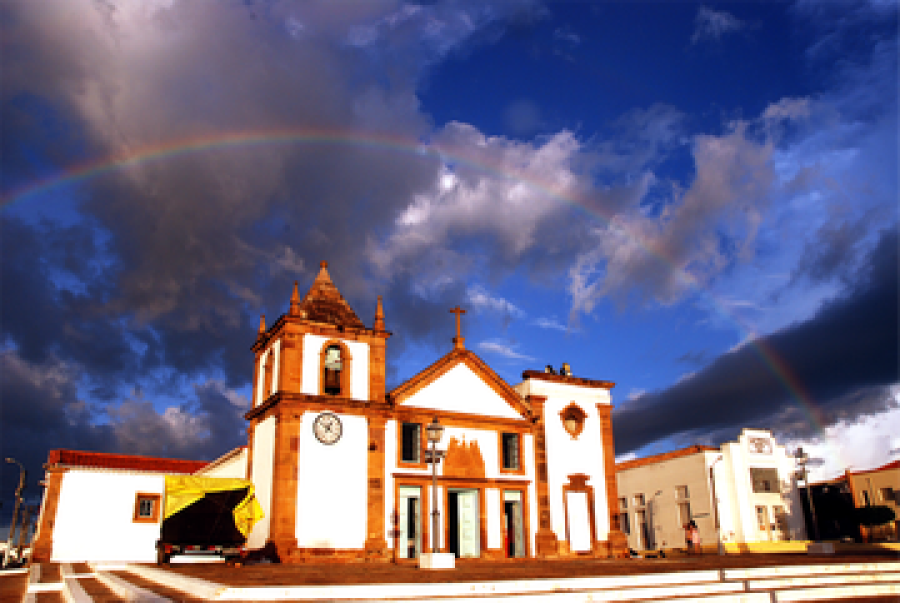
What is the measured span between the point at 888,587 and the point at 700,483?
31717 millimetres

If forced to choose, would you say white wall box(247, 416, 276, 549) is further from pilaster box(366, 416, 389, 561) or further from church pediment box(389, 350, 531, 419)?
church pediment box(389, 350, 531, 419)

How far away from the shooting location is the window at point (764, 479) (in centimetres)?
4419

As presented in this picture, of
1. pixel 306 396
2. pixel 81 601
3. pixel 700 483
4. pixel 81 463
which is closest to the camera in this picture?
pixel 81 601

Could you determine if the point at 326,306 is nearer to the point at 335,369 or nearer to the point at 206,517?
the point at 335,369

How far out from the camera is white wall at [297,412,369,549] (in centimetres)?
2611

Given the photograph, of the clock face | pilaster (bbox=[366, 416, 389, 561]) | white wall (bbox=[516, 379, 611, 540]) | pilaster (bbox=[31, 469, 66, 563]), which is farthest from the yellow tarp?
pilaster (bbox=[31, 469, 66, 563])

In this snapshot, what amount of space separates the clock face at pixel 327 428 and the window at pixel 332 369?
4.85 ft


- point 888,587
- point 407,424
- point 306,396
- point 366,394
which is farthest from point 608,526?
point 888,587

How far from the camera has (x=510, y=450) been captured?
32344mm

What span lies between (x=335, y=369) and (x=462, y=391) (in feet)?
20.5

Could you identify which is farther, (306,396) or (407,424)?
(407,424)

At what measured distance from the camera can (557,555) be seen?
1223 inches

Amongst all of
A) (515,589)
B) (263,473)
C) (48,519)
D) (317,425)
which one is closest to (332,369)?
(317,425)

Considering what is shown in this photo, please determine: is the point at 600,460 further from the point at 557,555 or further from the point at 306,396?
the point at 306,396
